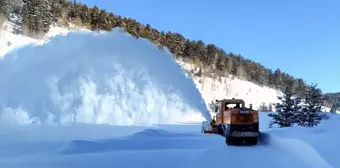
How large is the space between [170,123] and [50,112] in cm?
822

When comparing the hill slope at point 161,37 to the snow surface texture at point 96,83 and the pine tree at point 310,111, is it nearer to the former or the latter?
the pine tree at point 310,111

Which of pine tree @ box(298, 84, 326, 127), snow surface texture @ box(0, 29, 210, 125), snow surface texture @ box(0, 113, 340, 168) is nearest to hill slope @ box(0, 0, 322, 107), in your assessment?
pine tree @ box(298, 84, 326, 127)

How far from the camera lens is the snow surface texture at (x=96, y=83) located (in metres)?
22.2

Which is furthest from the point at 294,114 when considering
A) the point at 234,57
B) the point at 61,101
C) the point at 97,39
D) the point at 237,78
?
the point at 234,57

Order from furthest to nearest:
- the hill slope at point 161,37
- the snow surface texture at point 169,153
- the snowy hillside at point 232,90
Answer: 1. the snowy hillside at point 232,90
2. the hill slope at point 161,37
3. the snow surface texture at point 169,153

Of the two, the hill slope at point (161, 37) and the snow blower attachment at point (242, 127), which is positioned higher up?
the hill slope at point (161, 37)

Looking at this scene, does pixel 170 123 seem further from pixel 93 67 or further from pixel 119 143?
pixel 119 143

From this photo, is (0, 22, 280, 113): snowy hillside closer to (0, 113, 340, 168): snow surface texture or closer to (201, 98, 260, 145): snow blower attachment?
(201, 98, 260, 145): snow blower attachment

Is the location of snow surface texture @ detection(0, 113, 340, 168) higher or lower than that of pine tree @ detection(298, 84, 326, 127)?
lower

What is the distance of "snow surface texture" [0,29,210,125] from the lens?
22156mm

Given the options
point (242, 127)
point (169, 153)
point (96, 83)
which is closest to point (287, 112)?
point (96, 83)

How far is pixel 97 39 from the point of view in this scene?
25.7 metres

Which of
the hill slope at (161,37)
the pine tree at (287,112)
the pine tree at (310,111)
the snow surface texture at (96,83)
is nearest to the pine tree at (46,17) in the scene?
the hill slope at (161,37)

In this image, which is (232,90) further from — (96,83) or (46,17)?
(96,83)
